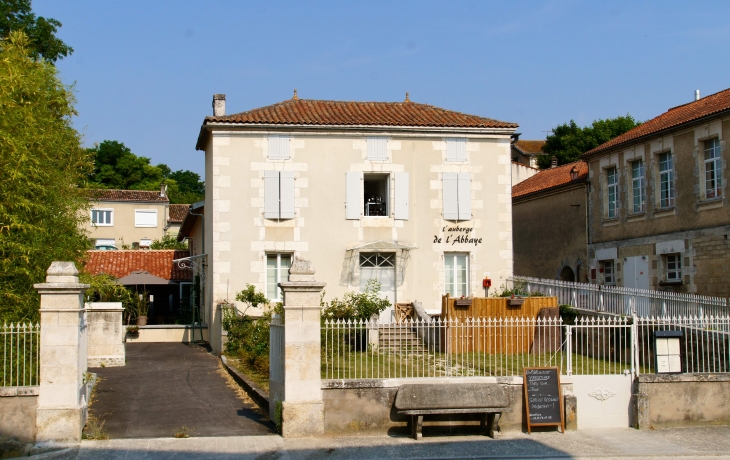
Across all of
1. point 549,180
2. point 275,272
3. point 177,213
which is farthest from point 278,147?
point 177,213

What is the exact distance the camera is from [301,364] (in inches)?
427

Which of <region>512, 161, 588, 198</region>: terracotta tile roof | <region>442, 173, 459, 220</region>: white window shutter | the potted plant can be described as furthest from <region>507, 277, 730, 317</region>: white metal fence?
the potted plant

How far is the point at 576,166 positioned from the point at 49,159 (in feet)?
67.5

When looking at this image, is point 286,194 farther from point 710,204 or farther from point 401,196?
point 710,204

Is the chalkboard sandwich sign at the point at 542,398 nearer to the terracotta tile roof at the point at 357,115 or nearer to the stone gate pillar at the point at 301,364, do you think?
the stone gate pillar at the point at 301,364

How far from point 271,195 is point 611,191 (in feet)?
36.3

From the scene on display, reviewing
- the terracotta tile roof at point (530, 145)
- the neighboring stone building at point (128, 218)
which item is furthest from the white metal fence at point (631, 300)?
the neighboring stone building at point (128, 218)

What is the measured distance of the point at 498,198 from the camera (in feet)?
72.3

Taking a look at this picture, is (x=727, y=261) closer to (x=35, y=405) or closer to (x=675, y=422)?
(x=675, y=422)

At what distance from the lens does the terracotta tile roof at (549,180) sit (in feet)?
89.8

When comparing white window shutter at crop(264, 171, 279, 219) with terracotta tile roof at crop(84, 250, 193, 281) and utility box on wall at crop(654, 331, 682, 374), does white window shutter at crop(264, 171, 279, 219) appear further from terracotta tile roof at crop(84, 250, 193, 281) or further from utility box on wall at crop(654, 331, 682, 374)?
utility box on wall at crop(654, 331, 682, 374)

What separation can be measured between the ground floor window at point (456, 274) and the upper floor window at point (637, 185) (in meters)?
5.65

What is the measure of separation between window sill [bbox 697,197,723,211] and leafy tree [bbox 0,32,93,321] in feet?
50.7

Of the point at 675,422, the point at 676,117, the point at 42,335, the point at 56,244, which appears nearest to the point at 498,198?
the point at 676,117
